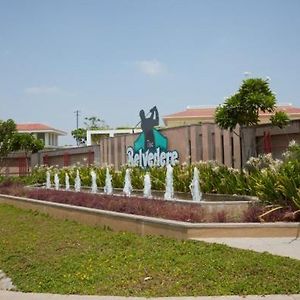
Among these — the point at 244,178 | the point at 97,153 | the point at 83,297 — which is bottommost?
the point at 83,297

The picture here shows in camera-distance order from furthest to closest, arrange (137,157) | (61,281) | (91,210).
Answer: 1. (137,157)
2. (91,210)
3. (61,281)

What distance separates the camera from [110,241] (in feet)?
35.1

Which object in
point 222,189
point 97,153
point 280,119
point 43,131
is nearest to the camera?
point 280,119

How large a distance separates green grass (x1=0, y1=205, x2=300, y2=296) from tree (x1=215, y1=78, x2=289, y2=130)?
670cm

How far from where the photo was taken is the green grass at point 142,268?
6.92m

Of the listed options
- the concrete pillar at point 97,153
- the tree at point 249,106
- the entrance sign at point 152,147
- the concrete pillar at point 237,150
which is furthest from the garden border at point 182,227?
the concrete pillar at point 97,153

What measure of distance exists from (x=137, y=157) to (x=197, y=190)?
10.3m

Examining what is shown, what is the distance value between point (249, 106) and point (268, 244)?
746 cm

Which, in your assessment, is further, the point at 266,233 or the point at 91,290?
the point at 266,233

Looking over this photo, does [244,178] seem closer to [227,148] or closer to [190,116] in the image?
[227,148]

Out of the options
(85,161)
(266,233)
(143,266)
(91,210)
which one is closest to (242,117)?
(91,210)

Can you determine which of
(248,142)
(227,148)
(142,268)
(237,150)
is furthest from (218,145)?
(142,268)

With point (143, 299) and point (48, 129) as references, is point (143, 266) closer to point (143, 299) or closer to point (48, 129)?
point (143, 299)

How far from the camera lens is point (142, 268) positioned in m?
7.98
